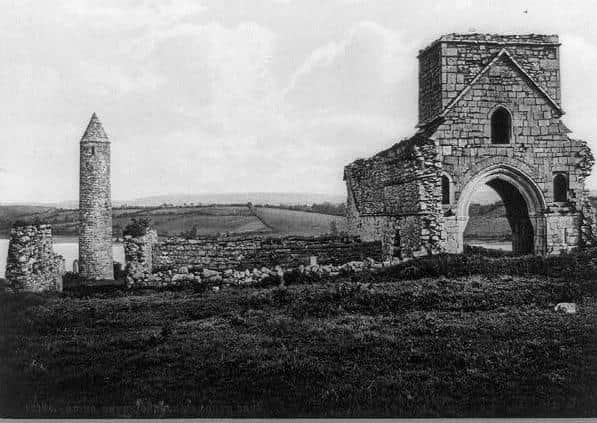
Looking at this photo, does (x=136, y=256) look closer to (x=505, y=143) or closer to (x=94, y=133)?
(x=94, y=133)

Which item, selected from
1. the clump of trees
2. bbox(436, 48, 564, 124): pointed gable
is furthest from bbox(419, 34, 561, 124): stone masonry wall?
the clump of trees

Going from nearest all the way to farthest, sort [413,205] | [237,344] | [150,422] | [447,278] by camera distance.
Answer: [150,422]
[237,344]
[447,278]
[413,205]

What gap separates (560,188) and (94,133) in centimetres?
2068

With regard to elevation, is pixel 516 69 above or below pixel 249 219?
above

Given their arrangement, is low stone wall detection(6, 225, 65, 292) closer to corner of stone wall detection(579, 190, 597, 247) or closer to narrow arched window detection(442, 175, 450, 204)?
narrow arched window detection(442, 175, 450, 204)

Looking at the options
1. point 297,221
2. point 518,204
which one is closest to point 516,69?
point 518,204

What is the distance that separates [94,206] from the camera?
27.8 m

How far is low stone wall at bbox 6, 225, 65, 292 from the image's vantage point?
16047mm

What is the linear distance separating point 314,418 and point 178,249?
14.4 meters

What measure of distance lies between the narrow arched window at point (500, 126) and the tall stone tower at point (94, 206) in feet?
58.6

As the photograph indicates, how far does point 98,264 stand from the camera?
28.1m

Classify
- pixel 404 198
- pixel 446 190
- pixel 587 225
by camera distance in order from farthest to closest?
pixel 404 198, pixel 587 225, pixel 446 190

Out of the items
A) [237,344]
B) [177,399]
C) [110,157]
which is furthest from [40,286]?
[110,157]

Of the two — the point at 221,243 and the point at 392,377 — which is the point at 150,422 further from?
the point at 221,243
